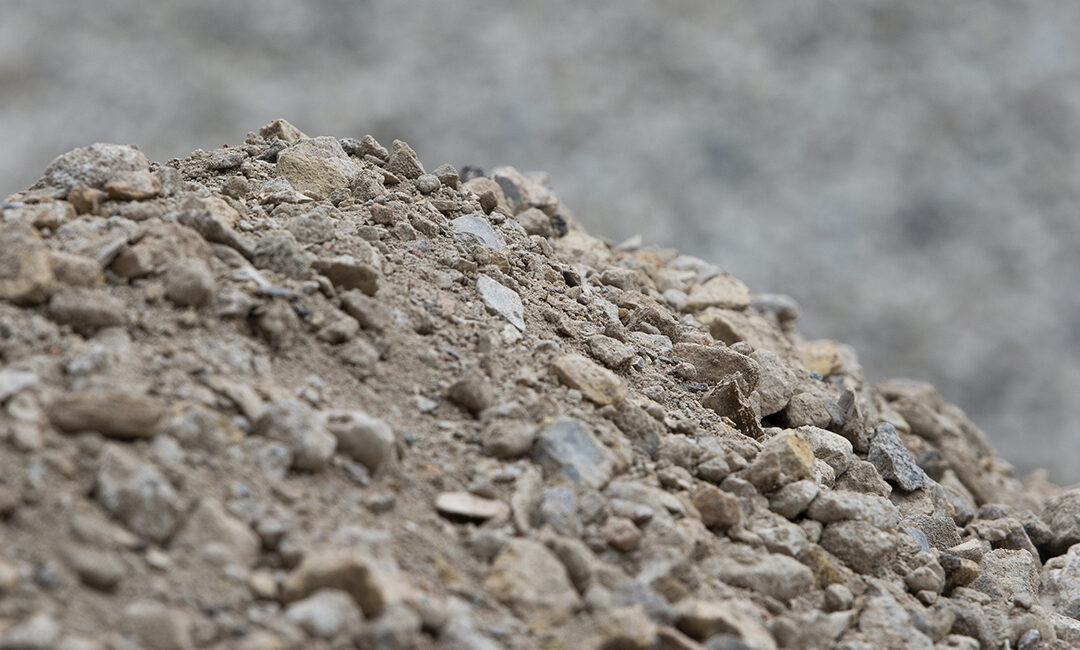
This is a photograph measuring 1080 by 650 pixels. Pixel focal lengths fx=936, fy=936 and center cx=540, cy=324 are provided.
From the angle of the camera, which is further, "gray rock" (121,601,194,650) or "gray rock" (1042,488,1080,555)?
"gray rock" (1042,488,1080,555)

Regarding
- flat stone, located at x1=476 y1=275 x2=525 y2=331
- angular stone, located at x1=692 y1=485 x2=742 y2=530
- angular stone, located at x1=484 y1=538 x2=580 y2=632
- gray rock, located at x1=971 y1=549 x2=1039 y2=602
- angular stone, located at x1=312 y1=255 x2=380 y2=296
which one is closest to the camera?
angular stone, located at x1=484 y1=538 x2=580 y2=632

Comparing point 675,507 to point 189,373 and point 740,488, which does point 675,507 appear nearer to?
point 740,488

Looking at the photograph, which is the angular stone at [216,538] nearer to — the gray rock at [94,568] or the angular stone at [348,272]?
the gray rock at [94,568]

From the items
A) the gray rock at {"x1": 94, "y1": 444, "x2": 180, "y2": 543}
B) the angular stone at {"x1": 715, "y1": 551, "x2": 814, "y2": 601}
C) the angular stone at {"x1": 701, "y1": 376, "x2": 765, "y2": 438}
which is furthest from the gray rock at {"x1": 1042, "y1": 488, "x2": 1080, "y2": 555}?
the gray rock at {"x1": 94, "y1": 444, "x2": 180, "y2": 543}

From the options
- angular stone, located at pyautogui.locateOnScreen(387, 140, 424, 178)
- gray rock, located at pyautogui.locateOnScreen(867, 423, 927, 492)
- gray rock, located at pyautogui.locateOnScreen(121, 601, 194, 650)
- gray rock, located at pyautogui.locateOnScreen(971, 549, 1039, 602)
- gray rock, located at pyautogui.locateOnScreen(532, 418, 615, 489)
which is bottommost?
gray rock, located at pyautogui.locateOnScreen(121, 601, 194, 650)

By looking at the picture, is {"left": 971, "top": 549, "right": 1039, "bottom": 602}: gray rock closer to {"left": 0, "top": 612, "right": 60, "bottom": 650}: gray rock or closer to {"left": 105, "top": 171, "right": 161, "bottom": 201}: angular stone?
{"left": 0, "top": 612, "right": 60, "bottom": 650}: gray rock

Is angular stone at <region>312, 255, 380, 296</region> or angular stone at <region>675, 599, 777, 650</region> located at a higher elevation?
angular stone at <region>312, 255, 380, 296</region>

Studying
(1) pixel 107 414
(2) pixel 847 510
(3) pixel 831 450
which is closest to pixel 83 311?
(1) pixel 107 414

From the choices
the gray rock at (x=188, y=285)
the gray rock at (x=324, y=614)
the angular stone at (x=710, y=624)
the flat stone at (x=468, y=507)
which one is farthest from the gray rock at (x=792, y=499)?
the gray rock at (x=188, y=285)
